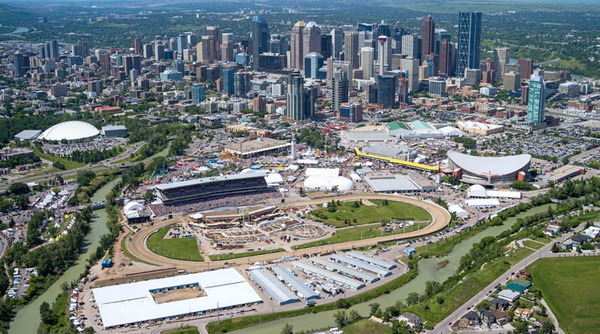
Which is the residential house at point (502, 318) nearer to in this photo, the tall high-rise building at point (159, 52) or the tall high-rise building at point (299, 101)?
the tall high-rise building at point (299, 101)

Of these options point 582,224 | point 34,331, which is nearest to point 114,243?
point 34,331

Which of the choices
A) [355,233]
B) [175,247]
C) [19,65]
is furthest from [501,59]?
[175,247]

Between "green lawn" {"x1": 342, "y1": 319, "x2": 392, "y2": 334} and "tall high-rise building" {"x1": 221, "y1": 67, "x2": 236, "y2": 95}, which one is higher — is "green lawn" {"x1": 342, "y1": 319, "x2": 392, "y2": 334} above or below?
below

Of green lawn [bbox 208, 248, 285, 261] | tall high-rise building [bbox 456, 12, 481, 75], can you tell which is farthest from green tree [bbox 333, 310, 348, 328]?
tall high-rise building [bbox 456, 12, 481, 75]

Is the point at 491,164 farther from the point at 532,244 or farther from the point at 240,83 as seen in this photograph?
the point at 240,83

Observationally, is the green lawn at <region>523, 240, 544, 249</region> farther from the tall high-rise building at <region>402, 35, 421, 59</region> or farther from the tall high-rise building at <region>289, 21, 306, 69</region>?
the tall high-rise building at <region>289, 21, 306, 69</region>

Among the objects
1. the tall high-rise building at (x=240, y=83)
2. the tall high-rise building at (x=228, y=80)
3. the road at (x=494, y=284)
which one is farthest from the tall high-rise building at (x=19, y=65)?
the road at (x=494, y=284)
